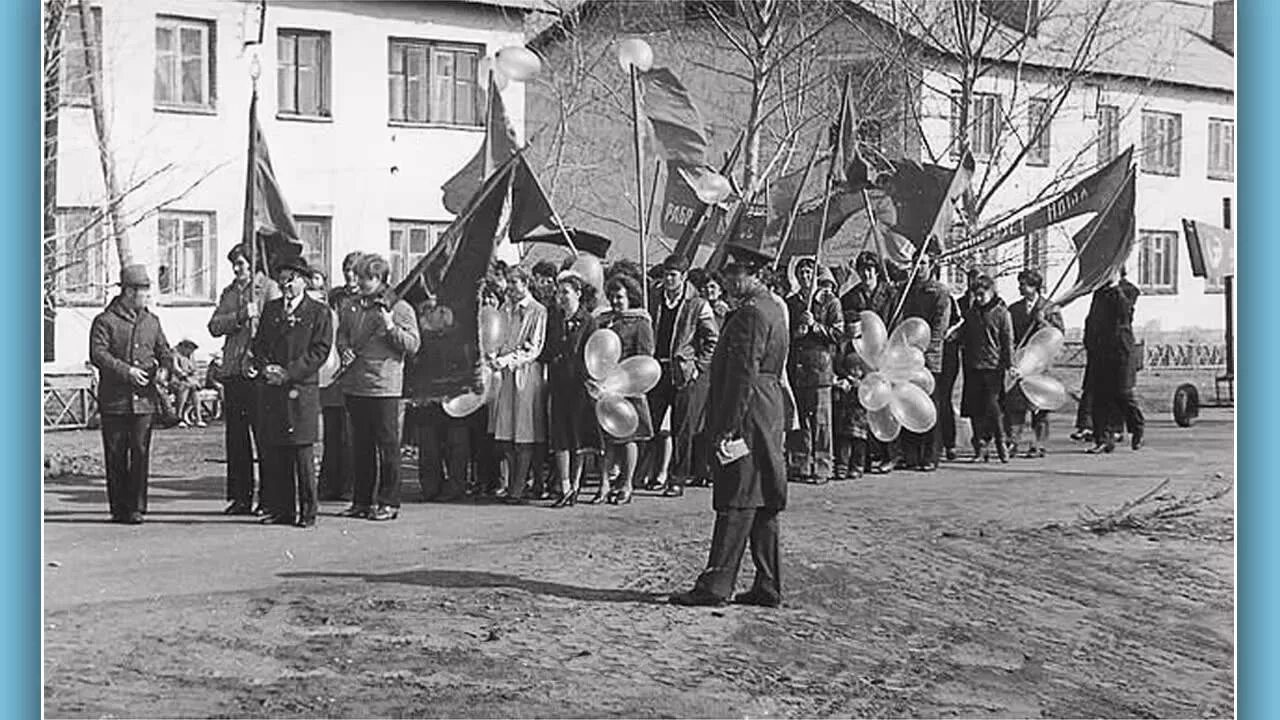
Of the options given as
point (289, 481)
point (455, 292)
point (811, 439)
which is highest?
point (455, 292)

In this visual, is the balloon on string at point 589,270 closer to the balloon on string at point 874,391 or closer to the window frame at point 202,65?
the balloon on string at point 874,391

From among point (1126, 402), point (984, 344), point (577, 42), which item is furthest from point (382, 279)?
point (1126, 402)

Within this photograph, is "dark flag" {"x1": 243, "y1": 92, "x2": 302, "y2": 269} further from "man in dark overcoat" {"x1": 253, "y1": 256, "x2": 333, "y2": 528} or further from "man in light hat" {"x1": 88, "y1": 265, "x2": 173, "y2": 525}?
"man in light hat" {"x1": 88, "y1": 265, "x2": 173, "y2": 525}

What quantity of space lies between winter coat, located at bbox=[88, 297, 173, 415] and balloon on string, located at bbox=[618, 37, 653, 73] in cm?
168

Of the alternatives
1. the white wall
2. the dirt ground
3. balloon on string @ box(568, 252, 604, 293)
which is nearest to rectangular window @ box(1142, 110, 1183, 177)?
the white wall

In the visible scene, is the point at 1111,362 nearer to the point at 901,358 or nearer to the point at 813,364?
the point at 901,358

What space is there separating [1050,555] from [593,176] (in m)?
1.89

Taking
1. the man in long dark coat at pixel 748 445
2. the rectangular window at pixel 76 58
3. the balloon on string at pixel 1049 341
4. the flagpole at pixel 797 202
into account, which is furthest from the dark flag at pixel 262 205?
the balloon on string at pixel 1049 341

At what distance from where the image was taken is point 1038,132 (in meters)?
5.58

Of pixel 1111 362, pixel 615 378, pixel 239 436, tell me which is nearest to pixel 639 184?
pixel 615 378

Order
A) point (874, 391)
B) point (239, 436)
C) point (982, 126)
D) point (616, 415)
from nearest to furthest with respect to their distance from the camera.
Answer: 1. point (239, 436)
2. point (982, 126)
3. point (874, 391)
4. point (616, 415)

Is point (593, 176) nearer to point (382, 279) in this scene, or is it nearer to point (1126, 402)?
point (382, 279)

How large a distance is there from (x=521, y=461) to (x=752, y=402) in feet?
3.58

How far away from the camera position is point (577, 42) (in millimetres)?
5723
